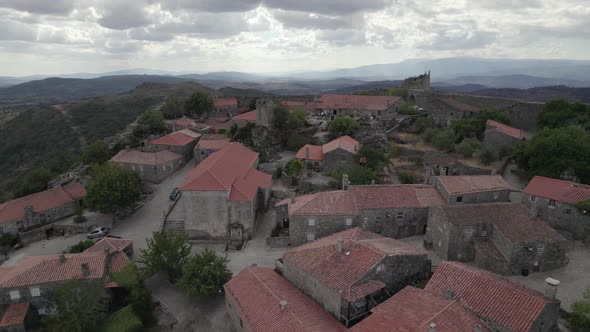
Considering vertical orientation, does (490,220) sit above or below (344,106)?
below

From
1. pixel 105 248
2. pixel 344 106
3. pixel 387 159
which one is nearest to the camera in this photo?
pixel 105 248

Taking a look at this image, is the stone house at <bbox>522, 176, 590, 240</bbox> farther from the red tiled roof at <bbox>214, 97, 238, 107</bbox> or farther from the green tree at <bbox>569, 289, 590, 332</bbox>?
the red tiled roof at <bbox>214, 97, 238, 107</bbox>

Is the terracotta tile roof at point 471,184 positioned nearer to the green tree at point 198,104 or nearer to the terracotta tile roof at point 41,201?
the terracotta tile roof at point 41,201

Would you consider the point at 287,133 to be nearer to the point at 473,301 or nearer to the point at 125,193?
the point at 125,193

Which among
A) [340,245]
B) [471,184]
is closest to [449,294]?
[340,245]

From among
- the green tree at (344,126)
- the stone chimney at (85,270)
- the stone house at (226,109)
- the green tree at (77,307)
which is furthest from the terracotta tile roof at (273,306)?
the stone house at (226,109)

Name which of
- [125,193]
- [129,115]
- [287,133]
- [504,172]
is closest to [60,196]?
[125,193]
